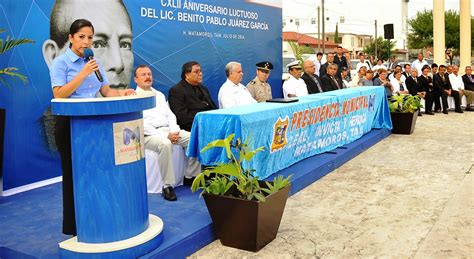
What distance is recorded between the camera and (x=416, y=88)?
411 inches

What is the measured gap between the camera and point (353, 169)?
17.7 feet

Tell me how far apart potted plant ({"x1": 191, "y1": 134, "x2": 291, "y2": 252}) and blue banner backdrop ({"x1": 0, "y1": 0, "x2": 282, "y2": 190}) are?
6.52ft

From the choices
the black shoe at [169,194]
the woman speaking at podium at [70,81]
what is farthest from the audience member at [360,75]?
the woman speaking at podium at [70,81]

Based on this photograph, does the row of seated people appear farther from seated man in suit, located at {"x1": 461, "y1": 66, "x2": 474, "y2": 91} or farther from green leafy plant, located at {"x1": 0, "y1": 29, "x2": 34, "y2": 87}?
seated man in suit, located at {"x1": 461, "y1": 66, "x2": 474, "y2": 91}

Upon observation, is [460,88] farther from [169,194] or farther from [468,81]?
[169,194]

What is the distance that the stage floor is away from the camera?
9.30ft

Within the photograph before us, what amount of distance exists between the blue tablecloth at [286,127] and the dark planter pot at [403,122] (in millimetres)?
932

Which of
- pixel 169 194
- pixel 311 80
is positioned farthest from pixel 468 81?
pixel 169 194

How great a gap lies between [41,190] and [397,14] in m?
66.3

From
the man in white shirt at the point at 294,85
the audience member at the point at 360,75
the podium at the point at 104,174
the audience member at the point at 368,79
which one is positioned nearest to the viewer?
the podium at the point at 104,174

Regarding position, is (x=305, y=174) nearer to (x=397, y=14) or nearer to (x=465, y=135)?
(x=465, y=135)

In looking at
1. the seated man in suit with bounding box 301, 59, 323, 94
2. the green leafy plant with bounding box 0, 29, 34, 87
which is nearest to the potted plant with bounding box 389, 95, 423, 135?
the seated man in suit with bounding box 301, 59, 323, 94

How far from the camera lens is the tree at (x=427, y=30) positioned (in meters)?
38.4

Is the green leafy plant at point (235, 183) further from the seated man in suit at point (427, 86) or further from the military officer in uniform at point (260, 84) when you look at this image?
the seated man in suit at point (427, 86)
